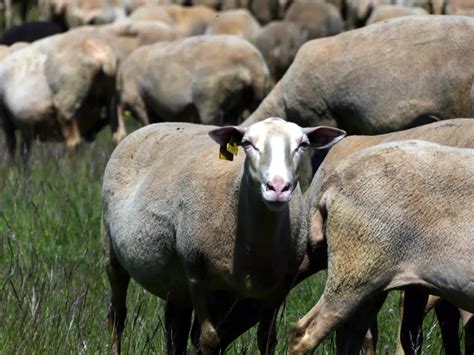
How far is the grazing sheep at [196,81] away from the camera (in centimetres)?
1382

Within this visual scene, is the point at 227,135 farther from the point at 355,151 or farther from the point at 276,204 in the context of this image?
the point at 355,151

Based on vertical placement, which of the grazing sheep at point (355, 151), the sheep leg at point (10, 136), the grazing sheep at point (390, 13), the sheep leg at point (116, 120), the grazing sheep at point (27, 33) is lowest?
the grazing sheep at point (390, 13)

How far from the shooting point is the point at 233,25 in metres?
21.5

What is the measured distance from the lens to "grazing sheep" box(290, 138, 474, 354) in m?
5.55

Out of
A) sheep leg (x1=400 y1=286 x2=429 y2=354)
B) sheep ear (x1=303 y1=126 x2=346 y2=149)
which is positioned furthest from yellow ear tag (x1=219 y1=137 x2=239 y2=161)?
sheep leg (x1=400 y1=286 x2=429 y2=354)

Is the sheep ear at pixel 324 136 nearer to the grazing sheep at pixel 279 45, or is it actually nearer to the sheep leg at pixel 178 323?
the sheep leg at pixel 178 323

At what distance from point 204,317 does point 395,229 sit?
42.2 inches

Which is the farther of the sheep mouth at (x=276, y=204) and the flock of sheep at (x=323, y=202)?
the flock of sheep at (x=323, y=202)

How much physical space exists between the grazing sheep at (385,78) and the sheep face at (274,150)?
3394mm

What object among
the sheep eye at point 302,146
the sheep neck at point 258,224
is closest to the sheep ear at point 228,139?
the sheep neck at point 258,224

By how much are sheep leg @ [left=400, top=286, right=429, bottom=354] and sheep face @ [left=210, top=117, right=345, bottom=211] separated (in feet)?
3.38

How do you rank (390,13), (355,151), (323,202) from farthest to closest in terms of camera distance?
(390,13), (355,151), (323,202)

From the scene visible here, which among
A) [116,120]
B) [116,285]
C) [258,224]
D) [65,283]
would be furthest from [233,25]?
[258,224]

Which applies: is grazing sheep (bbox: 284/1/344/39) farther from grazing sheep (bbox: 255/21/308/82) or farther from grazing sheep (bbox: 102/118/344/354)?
grazing sheep (bbox: 102/118/344/354)
